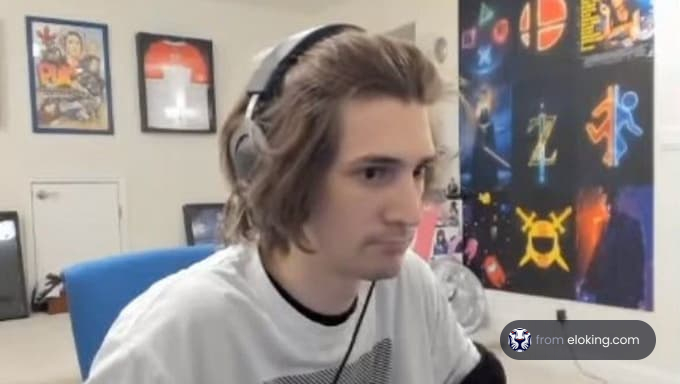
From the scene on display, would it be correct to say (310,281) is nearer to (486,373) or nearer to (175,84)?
(486,373)

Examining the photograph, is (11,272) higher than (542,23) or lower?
lower

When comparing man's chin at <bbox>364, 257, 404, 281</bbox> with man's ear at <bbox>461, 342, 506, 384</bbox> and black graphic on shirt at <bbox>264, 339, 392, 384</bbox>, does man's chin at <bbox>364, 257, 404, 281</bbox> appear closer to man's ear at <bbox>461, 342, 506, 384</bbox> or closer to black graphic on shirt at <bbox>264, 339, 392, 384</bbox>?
black graphic on shirt at <bbox>264, 339, 392, 384</bbox>

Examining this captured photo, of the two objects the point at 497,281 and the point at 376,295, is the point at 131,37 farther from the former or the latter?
the point at 376,295

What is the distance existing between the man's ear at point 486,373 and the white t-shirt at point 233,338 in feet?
0.23

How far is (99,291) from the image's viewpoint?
3.15 ft

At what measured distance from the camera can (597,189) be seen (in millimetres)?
2355

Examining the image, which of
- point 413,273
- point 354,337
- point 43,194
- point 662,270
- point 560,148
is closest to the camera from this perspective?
point 354,337

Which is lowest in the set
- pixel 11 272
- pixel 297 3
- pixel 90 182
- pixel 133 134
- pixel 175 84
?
pixel 11 272

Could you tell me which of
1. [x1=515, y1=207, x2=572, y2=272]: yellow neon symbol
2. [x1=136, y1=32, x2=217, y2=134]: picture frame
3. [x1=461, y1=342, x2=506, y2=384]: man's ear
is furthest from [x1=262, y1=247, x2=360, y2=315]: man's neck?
[x1=136, y1=32, x2=217, y2=134]: picture frame

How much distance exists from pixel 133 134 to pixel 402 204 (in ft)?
10.1

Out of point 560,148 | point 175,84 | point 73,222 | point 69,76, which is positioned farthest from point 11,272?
point 560,148

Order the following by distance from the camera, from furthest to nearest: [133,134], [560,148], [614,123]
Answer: [133,134] → [560,148] → [614,123]

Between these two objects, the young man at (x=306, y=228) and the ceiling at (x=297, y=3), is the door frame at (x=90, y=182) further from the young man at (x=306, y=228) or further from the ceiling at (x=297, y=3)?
the young man at (x=306, y=228)

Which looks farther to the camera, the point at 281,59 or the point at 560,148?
the point at 560,148
